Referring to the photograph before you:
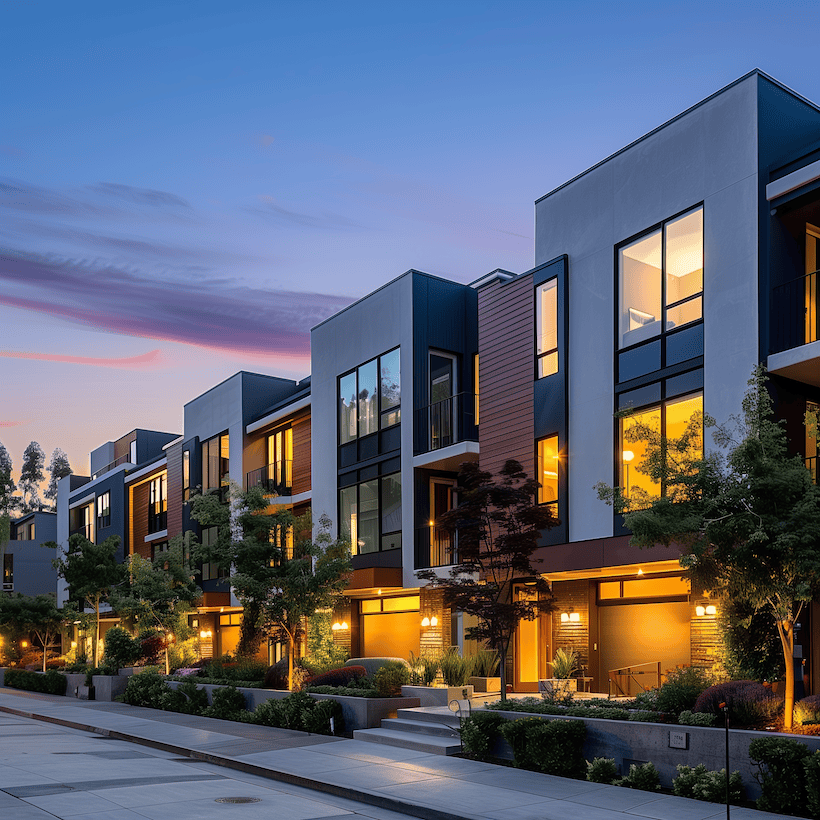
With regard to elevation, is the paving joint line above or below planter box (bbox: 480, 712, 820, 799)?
below

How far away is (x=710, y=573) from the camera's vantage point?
1245 centimetres

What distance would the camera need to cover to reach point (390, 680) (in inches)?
760

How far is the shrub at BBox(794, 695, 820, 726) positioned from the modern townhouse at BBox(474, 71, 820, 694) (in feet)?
6.13

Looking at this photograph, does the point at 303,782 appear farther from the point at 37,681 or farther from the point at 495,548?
the point at 37,681

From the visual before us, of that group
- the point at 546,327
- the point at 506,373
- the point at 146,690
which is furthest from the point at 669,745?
the point at 146,690

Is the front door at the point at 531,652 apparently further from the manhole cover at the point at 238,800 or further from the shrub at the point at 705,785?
the manhole cover at the point at 238,800

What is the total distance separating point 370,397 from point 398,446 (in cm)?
220

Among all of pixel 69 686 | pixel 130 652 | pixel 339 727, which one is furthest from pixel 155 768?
pixel 69 686

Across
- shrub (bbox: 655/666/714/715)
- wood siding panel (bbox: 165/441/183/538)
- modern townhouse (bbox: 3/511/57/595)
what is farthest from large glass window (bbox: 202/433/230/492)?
modern townhouse (bbox: 3/511/57/595)

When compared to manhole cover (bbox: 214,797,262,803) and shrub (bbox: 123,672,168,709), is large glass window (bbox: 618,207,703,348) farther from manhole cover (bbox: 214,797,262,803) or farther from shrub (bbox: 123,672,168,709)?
shrub (bbox: 123,672,168,709)

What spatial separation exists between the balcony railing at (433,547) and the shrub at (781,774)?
12.9 metres

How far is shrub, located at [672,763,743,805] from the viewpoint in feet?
38.5

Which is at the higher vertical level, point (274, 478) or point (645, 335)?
point (645, 335)

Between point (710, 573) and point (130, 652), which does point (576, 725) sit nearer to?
point (710, 573)
